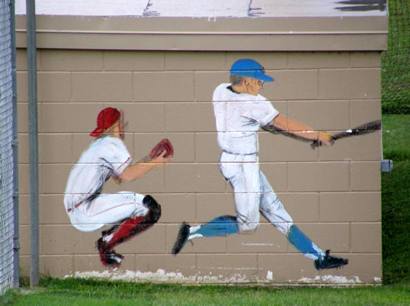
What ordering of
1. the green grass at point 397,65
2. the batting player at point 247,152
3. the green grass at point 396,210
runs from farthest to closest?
1. the green grass at point 397,65
2. the green grass at point 396,210
3. the batting player at point 247,152

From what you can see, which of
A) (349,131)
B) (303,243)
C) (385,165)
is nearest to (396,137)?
(385,165)

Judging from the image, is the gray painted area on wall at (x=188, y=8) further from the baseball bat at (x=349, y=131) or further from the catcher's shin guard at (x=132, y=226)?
the catcher's shin guard at (x=132, y=226)

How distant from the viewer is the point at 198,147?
874 cm

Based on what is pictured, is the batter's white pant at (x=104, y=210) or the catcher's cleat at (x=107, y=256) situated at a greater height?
the batter's white pant at (x=104, y=210)

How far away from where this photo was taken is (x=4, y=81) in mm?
8289

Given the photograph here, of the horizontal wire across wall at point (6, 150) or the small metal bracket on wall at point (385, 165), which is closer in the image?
the horizontal wire across wall at point (6, 150)

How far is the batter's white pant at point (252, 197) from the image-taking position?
8773mm

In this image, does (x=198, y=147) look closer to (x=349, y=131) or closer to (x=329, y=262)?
(x=349, y=131)

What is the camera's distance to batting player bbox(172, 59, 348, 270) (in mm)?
8727

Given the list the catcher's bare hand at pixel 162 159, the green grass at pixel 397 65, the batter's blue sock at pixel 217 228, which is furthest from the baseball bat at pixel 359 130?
the green grass at pixel 397 65

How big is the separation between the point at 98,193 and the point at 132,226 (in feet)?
1.36

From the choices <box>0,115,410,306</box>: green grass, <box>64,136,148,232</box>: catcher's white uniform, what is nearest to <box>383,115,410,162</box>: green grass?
<box>0,115,410,306</box>: green grass

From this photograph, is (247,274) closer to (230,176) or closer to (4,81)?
(230,176)

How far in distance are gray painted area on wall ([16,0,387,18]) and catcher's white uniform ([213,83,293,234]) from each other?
660 mm
